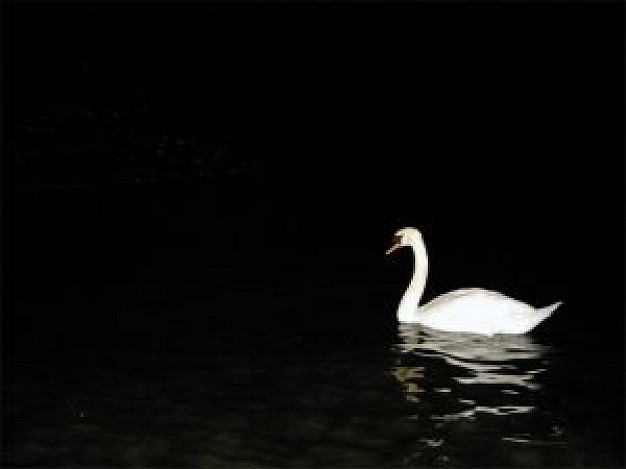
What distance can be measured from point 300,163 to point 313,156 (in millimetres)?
5878

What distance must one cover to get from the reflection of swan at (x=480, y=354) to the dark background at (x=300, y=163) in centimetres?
69

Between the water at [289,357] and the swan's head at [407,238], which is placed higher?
the swan's head at [407,238]

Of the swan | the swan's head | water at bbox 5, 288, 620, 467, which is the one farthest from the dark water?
the swan's head

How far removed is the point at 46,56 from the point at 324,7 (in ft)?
118

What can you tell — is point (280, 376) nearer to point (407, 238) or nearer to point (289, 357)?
point (289, 357)

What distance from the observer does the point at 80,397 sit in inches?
406

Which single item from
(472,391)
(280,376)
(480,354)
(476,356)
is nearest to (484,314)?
(480,354)

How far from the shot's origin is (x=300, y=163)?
191 feet

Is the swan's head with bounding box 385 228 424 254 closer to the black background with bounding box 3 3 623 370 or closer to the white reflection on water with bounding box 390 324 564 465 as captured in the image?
the black background with bounding box 3 3 623 370

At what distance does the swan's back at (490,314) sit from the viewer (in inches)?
524

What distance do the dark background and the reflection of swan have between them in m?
0.69

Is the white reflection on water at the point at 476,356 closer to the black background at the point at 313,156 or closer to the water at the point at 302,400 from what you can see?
the water at the point at 302,400

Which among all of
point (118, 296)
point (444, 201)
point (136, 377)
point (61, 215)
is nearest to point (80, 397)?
point (136, 377)

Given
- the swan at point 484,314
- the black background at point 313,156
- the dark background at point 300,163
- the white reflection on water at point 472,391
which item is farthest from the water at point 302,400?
the black background at point 313,156
